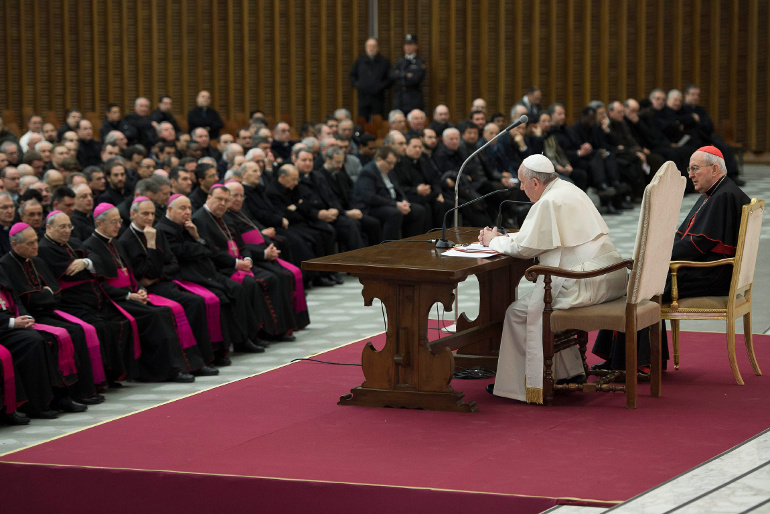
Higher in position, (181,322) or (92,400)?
(181,322)

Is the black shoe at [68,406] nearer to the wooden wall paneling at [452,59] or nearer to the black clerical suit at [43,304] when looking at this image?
the black clerical suit at [43,304]

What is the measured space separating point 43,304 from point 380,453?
8.45 feet

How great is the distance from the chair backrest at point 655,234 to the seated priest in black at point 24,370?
304 cm

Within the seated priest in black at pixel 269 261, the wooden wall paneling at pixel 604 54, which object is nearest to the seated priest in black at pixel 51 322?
the seated priest in black at pixel 269 261

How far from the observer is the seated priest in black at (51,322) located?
6.17 meters

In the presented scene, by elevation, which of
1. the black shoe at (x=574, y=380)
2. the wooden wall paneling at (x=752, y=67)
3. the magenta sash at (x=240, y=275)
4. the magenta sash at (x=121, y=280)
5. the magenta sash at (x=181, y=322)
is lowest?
the black shoe at (x=574, y=380)

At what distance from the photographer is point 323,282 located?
10039mm

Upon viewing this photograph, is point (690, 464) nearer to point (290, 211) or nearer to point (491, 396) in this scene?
point (491, 396)

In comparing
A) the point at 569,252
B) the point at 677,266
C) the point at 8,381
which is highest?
the point at 569,252

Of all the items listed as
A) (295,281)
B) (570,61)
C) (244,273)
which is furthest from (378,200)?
(570,61)

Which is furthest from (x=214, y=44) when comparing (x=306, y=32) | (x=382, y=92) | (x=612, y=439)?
(x=612, y=439)

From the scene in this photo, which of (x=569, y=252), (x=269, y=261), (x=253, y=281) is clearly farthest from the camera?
(x=269, y=261)

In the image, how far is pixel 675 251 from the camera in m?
5.91

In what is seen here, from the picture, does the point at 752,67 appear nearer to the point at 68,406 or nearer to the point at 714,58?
the point at 714,58
